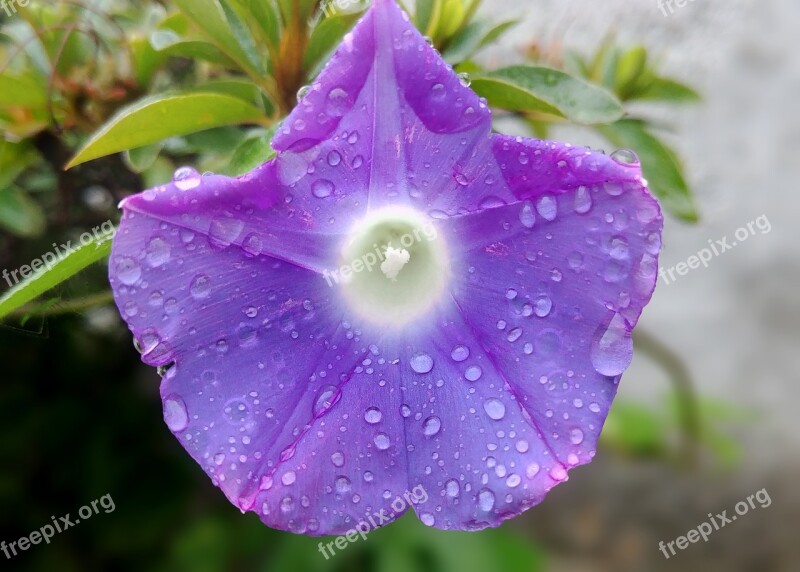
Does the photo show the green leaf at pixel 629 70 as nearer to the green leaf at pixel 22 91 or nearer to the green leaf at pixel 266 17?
the green leaf at pixel 266 17

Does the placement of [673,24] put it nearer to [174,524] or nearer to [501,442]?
[501,442]

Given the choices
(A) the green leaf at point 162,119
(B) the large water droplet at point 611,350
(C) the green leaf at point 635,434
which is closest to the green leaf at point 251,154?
(A) the green leaf at point 162,119

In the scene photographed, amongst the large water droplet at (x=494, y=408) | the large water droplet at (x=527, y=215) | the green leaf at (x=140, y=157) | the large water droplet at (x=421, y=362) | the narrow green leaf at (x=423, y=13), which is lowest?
the large water droplet at (x=421, y=362)

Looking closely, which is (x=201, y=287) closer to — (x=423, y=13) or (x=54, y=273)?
(x=54, y=273)

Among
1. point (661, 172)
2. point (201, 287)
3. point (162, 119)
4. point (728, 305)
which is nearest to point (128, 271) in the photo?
point (201, 287)

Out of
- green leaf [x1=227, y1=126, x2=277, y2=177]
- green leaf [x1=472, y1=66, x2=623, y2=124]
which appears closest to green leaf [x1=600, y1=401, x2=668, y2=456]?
green leaf [x1=472, y1=66, x2=623, y2=124]
